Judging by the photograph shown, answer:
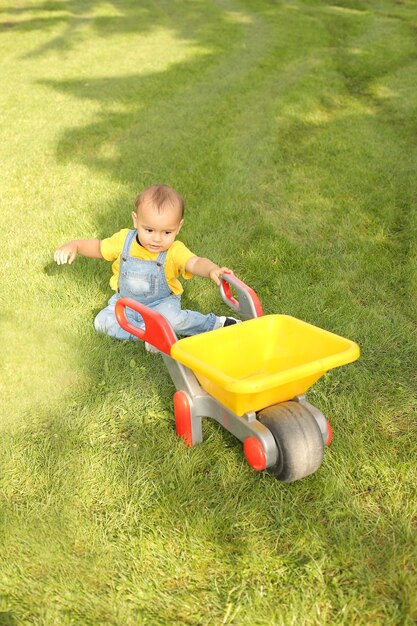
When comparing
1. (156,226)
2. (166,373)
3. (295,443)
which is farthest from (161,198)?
(295,443)

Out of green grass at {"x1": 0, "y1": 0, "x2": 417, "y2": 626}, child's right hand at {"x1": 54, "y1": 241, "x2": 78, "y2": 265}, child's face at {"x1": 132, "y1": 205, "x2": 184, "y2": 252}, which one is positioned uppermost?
child's face at {"x1": 132, "y1": 205, "x2": 184, "y2": 252}

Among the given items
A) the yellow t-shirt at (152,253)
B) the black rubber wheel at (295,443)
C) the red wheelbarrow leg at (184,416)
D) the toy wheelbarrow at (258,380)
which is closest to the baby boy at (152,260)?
the yellow t-shirt at (152,253)

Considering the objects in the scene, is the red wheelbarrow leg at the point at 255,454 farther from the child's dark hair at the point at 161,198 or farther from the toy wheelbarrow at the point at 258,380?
the child's dark hair at the point at 161,198

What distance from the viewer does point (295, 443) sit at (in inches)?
95.6

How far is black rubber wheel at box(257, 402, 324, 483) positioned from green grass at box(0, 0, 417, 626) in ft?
0.43

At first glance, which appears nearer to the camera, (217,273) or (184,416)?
(184,416)

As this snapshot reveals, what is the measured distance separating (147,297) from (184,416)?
1.07 m

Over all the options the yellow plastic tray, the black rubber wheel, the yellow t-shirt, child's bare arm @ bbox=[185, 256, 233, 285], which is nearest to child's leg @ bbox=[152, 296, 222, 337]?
the yellow t-shirt

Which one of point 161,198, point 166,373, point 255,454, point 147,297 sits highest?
point 161,198

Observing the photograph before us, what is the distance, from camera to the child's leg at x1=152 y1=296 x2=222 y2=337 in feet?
11.9

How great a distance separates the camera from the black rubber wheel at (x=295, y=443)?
2426mm

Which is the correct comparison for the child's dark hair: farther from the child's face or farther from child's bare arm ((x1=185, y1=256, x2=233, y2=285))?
child's bare arm ((x1=185, y1=256, x2=233, y2=285))

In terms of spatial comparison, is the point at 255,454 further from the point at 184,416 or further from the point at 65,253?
the point at 65,253

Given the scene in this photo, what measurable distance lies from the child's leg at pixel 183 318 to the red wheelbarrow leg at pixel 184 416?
90cm
